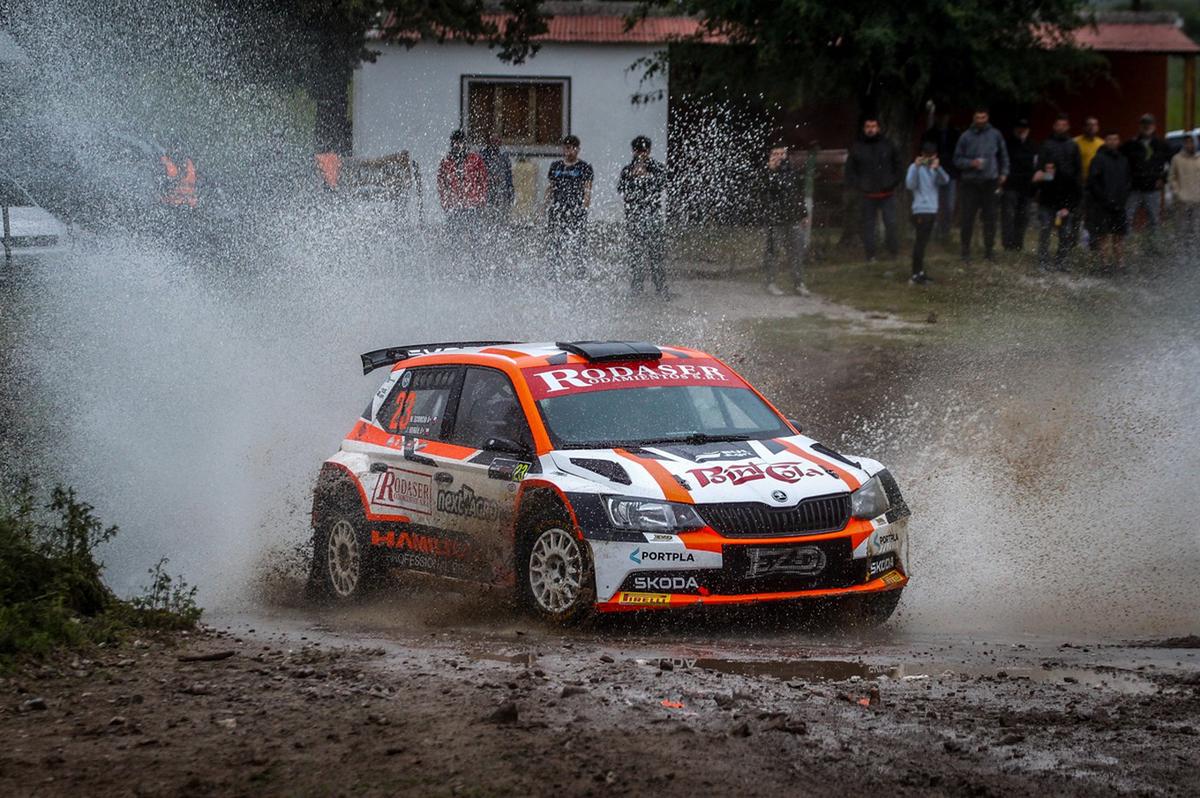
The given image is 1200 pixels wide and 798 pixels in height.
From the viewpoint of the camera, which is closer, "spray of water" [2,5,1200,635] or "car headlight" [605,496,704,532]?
"car headlight" [605,496,704,532]

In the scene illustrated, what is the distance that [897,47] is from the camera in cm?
2248

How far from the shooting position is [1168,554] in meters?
11.8

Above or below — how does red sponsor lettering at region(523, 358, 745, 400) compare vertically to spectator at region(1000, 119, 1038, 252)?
below

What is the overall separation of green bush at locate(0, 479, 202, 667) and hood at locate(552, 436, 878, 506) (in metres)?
2.22

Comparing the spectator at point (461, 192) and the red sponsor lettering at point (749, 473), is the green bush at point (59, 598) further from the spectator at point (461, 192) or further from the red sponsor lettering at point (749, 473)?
the spectator at point (461, 192)

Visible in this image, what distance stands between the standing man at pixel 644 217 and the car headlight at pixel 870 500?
975 centimetres

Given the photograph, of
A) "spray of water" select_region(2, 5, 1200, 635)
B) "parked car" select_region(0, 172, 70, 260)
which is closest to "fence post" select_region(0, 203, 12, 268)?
"parked car" select_region(0, 172, 70, 260)

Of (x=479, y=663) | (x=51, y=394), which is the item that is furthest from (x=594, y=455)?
(x=51, y=394)

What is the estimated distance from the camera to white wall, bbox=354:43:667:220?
88.8 ft

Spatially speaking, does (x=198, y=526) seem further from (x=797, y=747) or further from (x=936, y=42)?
(x=936, y=42)

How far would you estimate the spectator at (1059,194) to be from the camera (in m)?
20.3

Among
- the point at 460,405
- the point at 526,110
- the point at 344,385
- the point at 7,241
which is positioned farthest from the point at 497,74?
the point at 460,405

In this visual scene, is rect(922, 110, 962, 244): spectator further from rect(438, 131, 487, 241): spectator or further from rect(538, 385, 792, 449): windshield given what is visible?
rect(538, 385, 792, 449): windshield

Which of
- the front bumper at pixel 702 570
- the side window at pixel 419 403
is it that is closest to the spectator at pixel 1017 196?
the side window at pixel 419 403
